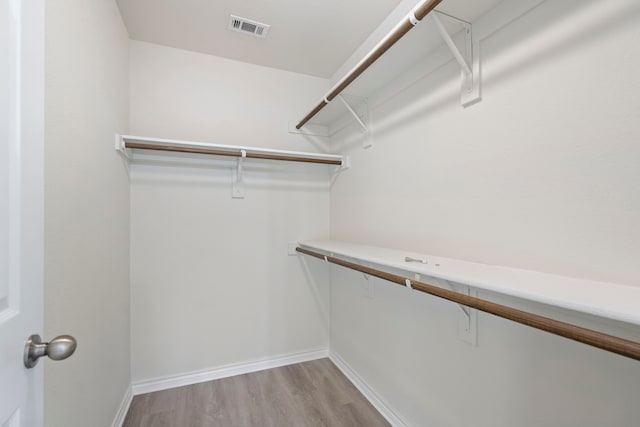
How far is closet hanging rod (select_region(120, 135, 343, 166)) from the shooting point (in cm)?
168

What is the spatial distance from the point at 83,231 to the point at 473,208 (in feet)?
5.39

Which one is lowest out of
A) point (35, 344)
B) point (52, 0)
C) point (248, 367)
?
point (248, 367)

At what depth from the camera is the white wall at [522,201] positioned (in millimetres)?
814

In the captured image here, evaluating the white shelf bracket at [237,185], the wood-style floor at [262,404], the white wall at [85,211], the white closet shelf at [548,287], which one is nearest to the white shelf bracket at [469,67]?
the white closet shelf at [548,287]

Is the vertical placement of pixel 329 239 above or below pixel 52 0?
below

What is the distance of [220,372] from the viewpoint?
7.02 ft

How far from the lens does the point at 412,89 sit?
158 cm

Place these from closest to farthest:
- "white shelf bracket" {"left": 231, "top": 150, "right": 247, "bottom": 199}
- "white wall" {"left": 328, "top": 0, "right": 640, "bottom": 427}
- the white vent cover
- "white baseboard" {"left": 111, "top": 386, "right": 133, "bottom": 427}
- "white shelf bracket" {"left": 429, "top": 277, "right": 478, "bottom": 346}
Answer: "white wall" {"left": 328, "top": 0, "right": 640, "bottom": 427} → "white shelf bracket" {"left": 429, "top": 277, "right": 478, "bottom": 346} → "white baseboard" {"left": 111, "top": 386, "right": 133, "bottom": 427} → the white vent cover → "white shelf bracket" {"left": 231, "top": 150, "right": 247, "bottom": 199}

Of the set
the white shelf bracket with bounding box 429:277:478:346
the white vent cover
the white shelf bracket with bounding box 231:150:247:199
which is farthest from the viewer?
the white shelf bracket with bounding box 231:150:247:199

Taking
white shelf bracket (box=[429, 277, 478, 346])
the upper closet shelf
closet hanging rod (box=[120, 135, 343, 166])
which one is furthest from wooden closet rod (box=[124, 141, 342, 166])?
white shelf bracket (box=[429, 277, 478, 346])

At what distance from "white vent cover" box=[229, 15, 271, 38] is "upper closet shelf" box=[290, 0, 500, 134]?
0.63 meters

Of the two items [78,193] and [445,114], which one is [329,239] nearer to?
[445,114]

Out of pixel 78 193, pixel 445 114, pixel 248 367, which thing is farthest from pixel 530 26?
pixel 248 367

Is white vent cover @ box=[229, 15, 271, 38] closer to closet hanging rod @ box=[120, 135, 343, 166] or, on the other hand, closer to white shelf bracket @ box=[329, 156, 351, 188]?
closet hanging rod @ box=[120, 135, 343, 166]
